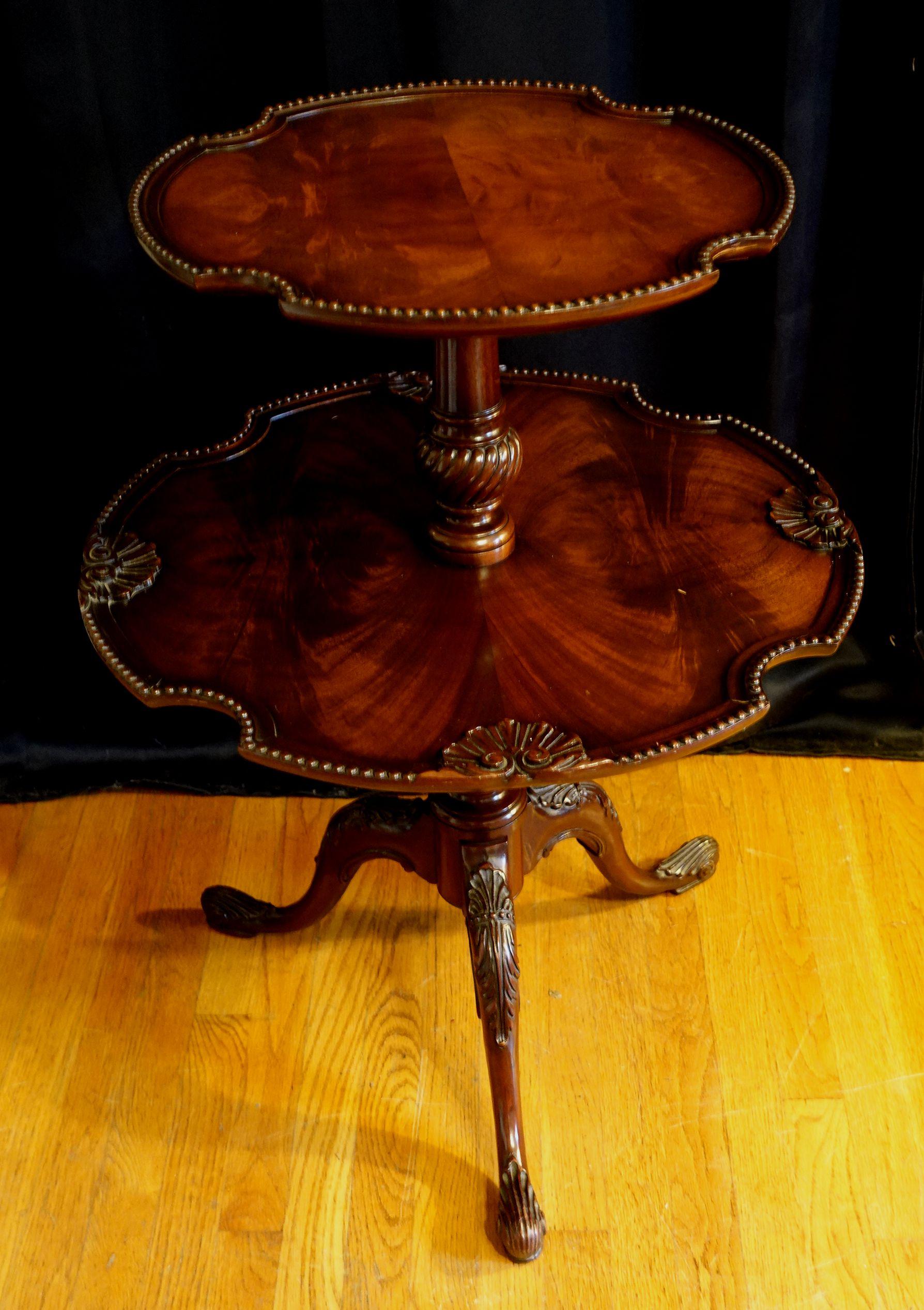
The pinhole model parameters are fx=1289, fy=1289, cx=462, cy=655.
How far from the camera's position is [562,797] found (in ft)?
4.47

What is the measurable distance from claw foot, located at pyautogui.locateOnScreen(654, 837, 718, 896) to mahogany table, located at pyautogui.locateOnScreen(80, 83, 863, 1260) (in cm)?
20

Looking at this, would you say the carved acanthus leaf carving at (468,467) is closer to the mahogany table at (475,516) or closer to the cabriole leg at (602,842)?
the mahogany table at (475,516)

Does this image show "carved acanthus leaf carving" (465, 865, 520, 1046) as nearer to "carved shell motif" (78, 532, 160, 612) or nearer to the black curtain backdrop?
"carved shell motif" (78, 532, 160, 612)

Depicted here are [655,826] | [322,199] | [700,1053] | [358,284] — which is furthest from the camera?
[655,826]

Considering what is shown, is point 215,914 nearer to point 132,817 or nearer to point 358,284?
point 132,817

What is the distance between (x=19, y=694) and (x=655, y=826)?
87 cm

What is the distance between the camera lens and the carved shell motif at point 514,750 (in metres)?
0.96

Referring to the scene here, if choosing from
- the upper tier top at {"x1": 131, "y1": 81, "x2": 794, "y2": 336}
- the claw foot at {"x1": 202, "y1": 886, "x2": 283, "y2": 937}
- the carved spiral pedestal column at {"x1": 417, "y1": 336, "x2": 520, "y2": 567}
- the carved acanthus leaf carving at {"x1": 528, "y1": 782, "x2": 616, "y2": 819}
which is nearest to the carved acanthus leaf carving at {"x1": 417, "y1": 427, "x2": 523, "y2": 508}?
the carved spiral pedestal column at {"x1": 417, "y1": 336, "x2": 520, "y2": 567}

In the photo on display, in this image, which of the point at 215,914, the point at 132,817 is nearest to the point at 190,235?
the point at 215,914

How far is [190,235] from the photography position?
96 cm

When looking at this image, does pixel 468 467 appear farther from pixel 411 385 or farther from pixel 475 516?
pixel 411 385

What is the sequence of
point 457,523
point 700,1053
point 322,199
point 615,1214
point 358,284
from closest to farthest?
point 358,284, point 322,199, point 457,523, point 615,1214, point 700,1053

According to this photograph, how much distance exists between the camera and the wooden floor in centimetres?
122

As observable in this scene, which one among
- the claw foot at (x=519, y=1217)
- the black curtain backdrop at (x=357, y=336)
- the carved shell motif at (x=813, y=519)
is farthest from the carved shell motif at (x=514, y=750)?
the black curtain backdrop at (x=357, y=336)
